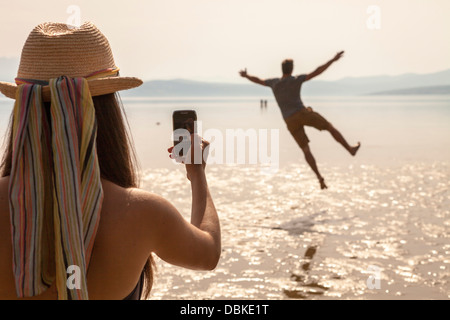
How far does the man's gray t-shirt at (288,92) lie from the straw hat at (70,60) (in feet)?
27.1

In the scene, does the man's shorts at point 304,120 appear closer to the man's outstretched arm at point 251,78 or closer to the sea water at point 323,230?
the man's outstretched arm at point 251,78

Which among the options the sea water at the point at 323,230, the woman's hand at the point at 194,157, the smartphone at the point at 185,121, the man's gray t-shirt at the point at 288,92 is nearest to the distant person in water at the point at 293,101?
the man's gray t-shirt at the point at 288,92

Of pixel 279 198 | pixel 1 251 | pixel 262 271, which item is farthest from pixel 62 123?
pixel 279 198

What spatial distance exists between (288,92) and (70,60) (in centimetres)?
849

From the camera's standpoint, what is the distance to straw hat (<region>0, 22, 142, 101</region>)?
1.68 metres

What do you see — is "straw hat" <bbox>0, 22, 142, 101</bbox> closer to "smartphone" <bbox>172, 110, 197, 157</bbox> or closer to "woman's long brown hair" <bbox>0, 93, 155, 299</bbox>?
"woman's long brown hair" <bbox>0, 93, 155, 299</bbox>

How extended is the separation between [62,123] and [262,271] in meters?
5.63

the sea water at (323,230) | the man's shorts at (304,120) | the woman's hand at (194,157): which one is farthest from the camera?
the man's shorts at (304,120)

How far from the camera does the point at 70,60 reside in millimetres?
1686

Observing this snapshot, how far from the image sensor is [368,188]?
39.1 feet

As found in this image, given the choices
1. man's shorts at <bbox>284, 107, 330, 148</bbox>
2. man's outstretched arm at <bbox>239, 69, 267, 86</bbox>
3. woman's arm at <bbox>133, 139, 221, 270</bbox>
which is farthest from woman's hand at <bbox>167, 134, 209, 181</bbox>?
man's shorts at <bbox>284, 107, 330, 148</bbox>

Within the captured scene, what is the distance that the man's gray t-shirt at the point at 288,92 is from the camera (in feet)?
32.3
